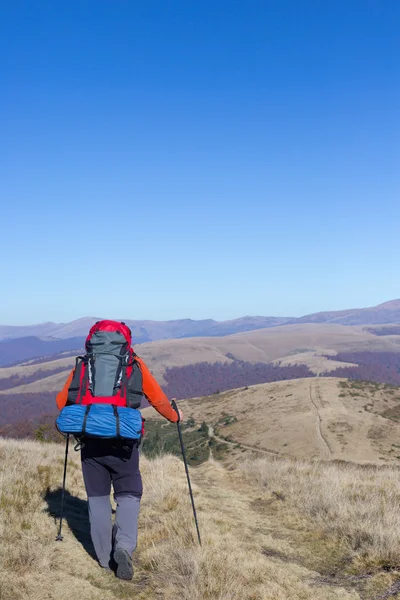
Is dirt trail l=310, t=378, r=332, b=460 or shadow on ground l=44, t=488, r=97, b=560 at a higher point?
shadow on ground l=44, t=488, r=97, b=560

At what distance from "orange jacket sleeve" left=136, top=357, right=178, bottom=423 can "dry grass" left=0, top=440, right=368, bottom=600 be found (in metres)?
1.95

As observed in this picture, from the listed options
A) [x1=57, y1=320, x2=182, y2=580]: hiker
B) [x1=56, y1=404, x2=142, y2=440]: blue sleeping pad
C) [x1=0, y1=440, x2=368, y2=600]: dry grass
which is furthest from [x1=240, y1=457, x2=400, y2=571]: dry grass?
[x1=56, y1=404, x2=142, y2=440]: blue sleeping pad

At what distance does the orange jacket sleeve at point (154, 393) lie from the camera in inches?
244

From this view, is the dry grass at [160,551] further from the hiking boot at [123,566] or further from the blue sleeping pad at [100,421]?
the blue sleeping pad at [100,421]

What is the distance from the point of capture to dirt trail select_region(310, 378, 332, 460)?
191ft

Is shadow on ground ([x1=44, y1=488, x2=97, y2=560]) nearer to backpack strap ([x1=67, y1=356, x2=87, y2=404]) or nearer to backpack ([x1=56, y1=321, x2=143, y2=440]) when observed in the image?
backpack ([x1=56, y1=321, x2=143, y2=440])

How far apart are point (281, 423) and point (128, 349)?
73189 millimetres

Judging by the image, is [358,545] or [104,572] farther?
[358,545]

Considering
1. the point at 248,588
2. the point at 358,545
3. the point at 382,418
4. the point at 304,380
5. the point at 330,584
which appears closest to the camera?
the point at 248,588

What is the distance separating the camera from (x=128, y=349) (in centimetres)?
620

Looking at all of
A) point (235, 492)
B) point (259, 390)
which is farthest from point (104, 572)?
point (259, 390)

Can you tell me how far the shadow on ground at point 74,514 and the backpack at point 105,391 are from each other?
7.40ft

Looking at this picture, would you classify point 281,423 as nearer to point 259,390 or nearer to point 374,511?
point 259,390

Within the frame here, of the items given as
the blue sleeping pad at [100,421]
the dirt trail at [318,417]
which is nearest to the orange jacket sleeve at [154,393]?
the blue sleeping pad at [100,421]
